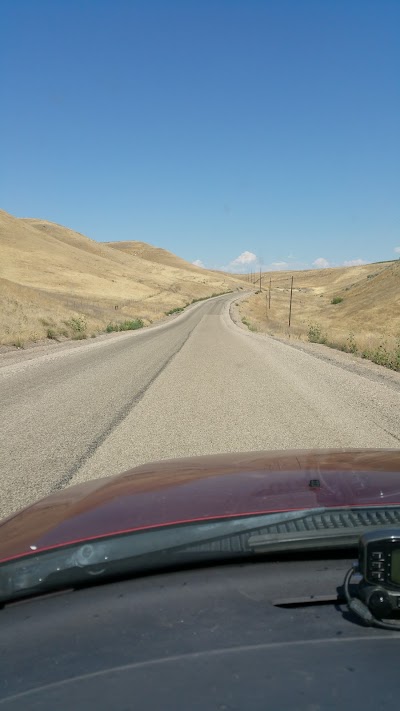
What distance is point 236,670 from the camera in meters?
1.68

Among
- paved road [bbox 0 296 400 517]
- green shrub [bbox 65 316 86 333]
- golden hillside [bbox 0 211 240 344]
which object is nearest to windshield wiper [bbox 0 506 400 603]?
paved road [bbox 0 296 400 517]

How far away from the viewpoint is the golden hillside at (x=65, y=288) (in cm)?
3203

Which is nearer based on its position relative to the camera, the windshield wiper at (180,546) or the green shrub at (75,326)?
the windshield wiper at (180,546)

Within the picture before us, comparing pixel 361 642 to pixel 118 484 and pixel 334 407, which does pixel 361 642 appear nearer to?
pixel 118 484

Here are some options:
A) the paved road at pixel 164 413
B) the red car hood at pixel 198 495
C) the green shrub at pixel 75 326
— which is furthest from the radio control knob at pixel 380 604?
the green shrub at pixel 75 326

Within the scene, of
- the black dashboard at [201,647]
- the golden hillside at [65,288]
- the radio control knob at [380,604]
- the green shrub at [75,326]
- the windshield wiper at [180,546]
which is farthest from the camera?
the golden hillside at [65,288]

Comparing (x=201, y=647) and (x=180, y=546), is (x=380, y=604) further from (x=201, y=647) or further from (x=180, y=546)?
(x=180, y=546)

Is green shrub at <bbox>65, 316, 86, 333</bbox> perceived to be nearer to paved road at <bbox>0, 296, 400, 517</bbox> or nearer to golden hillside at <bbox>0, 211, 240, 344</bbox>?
golden hillside at <bbox>0, 211, 240, 344</bbox>

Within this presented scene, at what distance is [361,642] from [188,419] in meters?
7.10

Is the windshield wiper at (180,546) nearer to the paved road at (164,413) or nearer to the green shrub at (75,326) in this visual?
the paved road at (164,413)

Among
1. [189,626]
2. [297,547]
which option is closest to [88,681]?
[189,626]

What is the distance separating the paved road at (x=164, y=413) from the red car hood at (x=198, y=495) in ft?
6.47

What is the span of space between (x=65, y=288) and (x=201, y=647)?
72.0 meters

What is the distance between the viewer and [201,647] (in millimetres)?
1819
